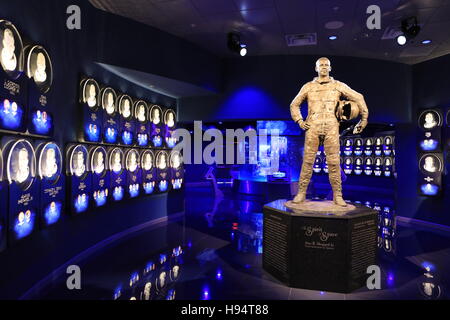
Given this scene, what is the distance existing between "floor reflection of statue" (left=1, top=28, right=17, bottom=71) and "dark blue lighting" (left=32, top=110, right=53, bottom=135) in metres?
0.58

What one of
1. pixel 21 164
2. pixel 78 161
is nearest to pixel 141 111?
pixel 78 161

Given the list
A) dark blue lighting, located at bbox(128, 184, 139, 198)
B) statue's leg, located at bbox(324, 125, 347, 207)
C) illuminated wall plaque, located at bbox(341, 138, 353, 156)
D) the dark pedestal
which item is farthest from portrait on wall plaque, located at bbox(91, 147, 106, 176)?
illuminated wall plaque, located at bbox(341, 138, 353, 156)

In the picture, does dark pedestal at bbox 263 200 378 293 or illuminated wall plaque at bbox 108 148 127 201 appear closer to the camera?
dark pedestal at bbox 263 200 378 293

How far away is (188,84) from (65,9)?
251cm

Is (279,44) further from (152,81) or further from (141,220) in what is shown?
(141,220)

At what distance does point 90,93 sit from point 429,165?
6.75 metres

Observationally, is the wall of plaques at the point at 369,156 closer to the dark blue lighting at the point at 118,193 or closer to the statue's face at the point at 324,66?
the statue's face at the point at 324,66

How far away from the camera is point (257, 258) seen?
420 centimetres

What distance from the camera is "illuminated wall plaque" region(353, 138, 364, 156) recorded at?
1171 centimetres

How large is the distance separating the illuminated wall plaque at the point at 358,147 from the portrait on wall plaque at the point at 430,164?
218 inches

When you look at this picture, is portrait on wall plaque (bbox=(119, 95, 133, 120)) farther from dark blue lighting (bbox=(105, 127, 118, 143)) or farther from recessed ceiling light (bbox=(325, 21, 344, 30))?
recessed ceiling light (bbox=(325, 21, 344, 30))

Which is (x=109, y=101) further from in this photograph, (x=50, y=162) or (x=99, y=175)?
(x=50, y=162)

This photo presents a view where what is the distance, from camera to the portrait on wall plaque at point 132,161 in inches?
216

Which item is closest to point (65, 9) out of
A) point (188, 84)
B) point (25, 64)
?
point (25, 64)
